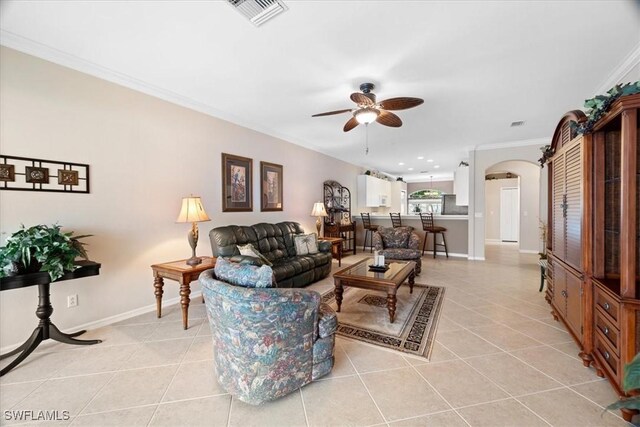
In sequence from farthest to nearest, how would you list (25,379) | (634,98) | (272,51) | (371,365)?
1. (272,51)
2. (371,365)
3. (25,379)
4. (634,98)

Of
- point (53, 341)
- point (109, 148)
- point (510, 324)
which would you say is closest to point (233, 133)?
point (109, 148)

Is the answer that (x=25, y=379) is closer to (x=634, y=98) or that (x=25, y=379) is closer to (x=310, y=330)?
(x=310, y=330)

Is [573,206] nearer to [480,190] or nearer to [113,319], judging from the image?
[480,190]

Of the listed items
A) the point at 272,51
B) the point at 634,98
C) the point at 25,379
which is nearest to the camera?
the point at 634,98

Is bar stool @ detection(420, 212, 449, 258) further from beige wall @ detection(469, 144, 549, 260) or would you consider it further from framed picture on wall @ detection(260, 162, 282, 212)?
framed picture on wall @ detection(260, 162, 282, 212)

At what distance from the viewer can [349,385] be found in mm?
1880

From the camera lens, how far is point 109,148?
9.36 feet

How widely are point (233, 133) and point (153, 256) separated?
221 centimetres

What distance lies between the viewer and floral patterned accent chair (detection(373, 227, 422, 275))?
4703 millimetres

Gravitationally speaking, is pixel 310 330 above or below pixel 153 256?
below

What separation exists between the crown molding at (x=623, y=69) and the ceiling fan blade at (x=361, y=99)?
7.90ft

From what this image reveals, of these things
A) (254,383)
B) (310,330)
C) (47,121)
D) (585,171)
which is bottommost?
(254,383)

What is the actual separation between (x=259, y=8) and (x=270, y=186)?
10.7ft

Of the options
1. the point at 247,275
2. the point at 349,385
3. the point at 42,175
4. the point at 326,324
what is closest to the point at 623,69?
the point at 326,324
